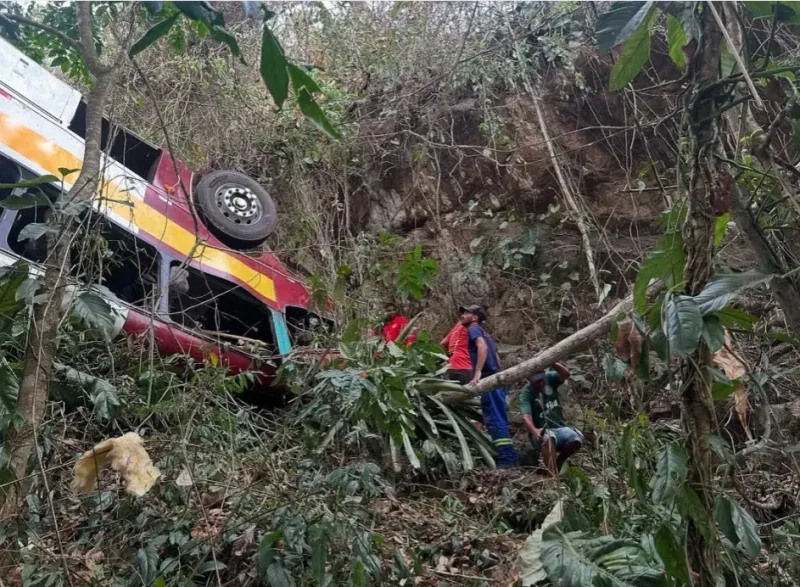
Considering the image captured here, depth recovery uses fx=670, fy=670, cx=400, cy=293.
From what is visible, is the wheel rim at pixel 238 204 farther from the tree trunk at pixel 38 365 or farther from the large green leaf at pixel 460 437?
the tree trunk at pixel 38 365

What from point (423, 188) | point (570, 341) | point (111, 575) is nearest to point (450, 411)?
point (570, 341)

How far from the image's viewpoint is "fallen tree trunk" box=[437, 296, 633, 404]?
3.43 m

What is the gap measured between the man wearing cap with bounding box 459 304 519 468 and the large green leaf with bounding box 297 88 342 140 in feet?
10.7

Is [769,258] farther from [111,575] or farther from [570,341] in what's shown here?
[111,575]

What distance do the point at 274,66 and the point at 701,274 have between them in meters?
1.23

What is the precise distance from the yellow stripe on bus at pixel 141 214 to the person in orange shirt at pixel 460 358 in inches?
58.5

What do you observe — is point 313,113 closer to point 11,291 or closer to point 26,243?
point 11,291

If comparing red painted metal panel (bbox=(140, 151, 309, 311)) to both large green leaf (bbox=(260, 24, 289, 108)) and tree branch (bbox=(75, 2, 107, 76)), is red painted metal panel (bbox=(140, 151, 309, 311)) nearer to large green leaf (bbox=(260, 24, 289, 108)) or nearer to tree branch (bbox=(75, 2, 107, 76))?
tree branch (bbox=(75, 2, 107, 76))

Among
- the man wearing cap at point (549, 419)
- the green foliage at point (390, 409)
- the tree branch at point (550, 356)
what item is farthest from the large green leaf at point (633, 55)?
the man wearing cap at point (549, 419)

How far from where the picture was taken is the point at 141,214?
4.77 m

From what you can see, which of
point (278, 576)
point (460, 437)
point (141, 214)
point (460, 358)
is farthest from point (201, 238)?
point (278, 576)

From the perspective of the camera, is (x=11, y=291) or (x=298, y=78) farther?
(x=11, y=291)

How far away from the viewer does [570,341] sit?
12.0ft

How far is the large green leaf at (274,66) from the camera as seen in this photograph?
1364mm
